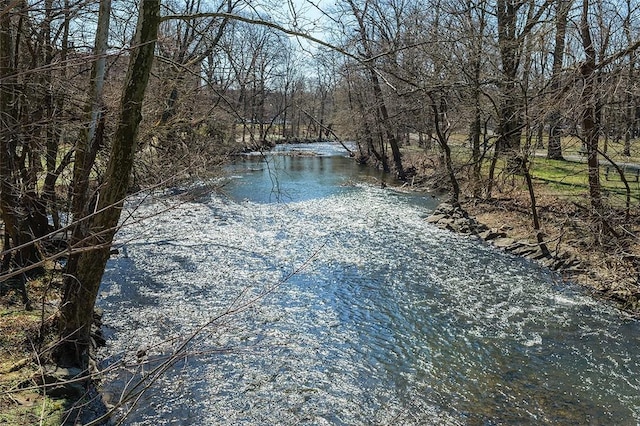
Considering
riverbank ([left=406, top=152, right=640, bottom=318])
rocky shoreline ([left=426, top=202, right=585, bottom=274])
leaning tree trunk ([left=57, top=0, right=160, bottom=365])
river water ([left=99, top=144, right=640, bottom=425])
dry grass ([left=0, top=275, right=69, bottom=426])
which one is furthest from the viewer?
rocky shoreline ([left=426, top=202, right=585, bottom=274])

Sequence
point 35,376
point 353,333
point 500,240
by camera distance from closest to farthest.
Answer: point 35,376 → point 353,333 → point 500,240

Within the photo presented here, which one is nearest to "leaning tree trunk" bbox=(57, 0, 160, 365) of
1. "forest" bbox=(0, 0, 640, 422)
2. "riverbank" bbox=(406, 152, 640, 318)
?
"forest" bbox=(0, 0, 640, 422)

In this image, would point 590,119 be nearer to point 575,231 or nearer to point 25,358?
point 575,231

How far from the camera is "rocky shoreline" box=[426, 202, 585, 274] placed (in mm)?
11039

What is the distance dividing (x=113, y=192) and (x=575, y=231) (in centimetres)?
1107

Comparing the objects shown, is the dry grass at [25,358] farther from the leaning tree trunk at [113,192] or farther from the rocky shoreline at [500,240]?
the rocky shoreline at [500,240]

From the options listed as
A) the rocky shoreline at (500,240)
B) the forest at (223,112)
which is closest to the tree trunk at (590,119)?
the forest at (223,112)

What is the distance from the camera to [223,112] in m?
10.9

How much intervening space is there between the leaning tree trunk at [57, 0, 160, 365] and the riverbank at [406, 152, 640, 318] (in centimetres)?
773

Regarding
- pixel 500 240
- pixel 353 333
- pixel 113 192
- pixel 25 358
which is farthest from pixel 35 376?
pixel 500 240

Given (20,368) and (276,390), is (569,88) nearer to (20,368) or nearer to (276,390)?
(276,390)

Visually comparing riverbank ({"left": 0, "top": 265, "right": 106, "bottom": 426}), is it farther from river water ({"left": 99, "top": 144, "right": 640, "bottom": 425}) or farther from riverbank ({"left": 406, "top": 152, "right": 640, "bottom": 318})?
riverbank ({"left": 406, "top": 152, "right": 640, "bottom": 318})

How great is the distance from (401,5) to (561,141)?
33.4 ft

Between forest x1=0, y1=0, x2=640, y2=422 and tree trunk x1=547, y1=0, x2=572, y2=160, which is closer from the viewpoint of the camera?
forest x1=0, y1=0, x2=640, y2=422
